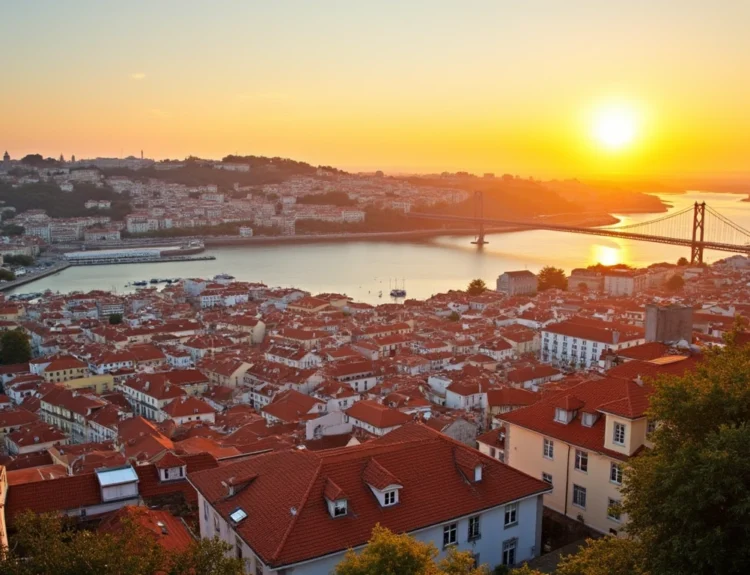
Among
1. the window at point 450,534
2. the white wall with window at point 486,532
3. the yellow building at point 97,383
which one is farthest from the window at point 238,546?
the yellow building at point 97,383

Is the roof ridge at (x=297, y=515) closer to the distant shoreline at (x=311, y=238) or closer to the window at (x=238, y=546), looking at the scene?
the window at (x=238, y=546)

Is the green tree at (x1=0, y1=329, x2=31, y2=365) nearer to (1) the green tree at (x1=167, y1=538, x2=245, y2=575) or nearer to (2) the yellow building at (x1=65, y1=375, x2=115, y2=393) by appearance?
(2) the yellow building at (x1=65, y1=375, x2=115, y2=393)

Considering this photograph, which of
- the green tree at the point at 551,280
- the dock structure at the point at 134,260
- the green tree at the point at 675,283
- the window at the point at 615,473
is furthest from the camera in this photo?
the dock structure at the point at 134,260

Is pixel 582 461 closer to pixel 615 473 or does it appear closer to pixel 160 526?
pixel 615 473

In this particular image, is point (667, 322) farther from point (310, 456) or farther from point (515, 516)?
point (310, 456)

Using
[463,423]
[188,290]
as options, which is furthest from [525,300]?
[463,423]

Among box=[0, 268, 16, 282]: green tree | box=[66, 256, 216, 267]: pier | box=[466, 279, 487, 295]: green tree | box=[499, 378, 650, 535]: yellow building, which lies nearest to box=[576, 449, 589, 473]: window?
box=[499, 378, 650, 535]: yellow building

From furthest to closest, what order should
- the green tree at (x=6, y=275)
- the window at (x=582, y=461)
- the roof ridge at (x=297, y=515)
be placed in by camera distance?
1. the green tree at (x=6, y=275)
2. the window at (x=582, y=461)
3. the roof ridge at (x=297, y=515)
